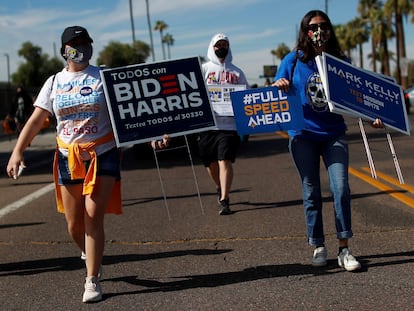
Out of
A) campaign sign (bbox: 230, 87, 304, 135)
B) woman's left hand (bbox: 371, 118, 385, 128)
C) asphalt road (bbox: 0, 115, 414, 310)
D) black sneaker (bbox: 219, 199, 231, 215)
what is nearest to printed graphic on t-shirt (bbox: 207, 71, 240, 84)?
black sneaker (bbox: 219, 199, 231, 215)

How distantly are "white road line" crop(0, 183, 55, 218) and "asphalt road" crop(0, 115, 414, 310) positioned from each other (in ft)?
0.09

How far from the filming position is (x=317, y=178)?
5414 mm

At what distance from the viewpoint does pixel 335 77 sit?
16.9ft

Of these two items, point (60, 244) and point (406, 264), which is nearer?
point (406, 264)

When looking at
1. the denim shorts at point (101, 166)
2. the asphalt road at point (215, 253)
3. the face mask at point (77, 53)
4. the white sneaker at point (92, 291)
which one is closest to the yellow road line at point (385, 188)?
the asphalt road at point (215, 253)

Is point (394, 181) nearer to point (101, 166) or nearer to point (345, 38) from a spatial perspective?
point (101, 166)

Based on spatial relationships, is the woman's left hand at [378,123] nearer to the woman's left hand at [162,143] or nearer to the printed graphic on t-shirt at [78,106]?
the woman's left hand at [162,143]

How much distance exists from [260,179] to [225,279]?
586 centimetres

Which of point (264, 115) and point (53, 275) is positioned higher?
point (264, 115)

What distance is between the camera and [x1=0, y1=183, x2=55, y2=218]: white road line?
29.1 feet

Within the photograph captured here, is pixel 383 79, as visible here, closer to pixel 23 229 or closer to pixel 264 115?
pixel 264 115

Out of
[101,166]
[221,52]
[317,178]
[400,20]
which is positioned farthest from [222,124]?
[400,20]

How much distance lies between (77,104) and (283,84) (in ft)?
5.07

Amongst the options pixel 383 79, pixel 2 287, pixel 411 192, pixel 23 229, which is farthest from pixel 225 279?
pixel 411 192
